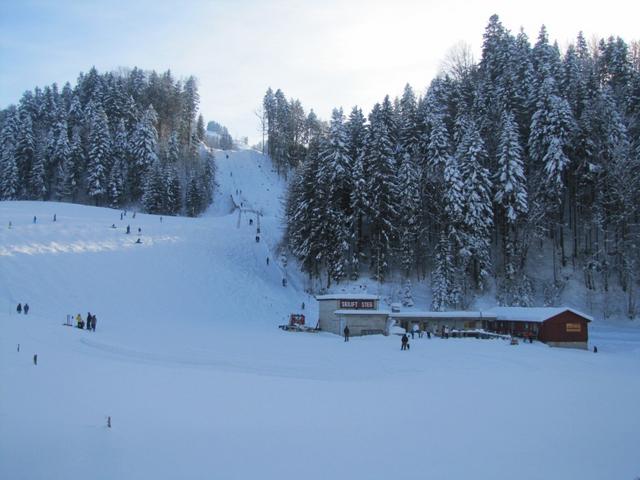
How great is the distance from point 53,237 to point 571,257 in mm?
49334

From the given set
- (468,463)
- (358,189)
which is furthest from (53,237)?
(468,463)

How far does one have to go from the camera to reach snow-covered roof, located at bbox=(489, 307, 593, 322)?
3328cm

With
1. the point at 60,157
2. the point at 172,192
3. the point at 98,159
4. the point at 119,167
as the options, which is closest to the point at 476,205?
the point at 172,192

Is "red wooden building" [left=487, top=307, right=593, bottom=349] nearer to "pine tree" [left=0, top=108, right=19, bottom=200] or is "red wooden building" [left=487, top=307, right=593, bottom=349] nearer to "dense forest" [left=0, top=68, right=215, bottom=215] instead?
"dense forest" [left=0, top=68, right=215, bottom=215]

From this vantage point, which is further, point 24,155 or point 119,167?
point 24,155

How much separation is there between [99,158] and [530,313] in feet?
207

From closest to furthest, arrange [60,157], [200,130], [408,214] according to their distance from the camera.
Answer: [408,214] < [60,157] < [200,130]

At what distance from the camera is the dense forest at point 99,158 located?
74.3 meters

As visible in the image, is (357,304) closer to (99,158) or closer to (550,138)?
(550,138)

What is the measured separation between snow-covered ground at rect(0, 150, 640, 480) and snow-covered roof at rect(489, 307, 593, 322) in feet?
14.6

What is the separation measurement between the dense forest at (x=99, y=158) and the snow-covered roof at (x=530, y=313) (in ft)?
171

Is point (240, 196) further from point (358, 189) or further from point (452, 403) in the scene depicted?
point (452, 403)

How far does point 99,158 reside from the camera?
74.3 metres

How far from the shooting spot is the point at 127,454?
1053 cm
